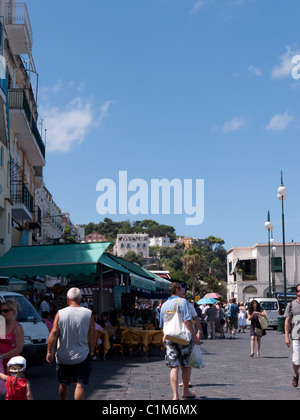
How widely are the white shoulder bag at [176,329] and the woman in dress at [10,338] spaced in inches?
85.4

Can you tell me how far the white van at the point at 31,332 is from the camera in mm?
13242

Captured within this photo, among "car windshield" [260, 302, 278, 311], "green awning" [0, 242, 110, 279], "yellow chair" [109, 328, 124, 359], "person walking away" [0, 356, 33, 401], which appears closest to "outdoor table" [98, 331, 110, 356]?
"yellow chair" [109, 328, 124, 359]

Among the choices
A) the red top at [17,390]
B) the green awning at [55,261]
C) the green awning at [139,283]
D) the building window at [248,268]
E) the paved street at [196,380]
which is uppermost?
the building window at [248,268]

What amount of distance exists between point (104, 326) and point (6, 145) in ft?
29.8

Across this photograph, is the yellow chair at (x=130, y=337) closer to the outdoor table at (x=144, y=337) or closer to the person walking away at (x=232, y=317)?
the outdoor table at (x=144, y=337)

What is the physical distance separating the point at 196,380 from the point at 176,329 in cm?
338

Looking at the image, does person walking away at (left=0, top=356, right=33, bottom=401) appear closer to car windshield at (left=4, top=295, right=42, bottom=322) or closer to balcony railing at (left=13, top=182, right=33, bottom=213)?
car windshield at (left=4, top=295, right=42, bottom=322)

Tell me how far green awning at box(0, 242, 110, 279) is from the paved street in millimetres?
2571

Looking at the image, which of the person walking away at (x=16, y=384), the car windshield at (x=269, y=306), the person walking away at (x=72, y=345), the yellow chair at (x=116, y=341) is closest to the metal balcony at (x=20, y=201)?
the yellow chair at (x=116, y=341)

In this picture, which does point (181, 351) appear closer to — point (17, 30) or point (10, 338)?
point (10, 338)

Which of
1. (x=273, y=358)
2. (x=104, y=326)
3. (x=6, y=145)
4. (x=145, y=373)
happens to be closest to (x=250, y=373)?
(x=145, y=373)

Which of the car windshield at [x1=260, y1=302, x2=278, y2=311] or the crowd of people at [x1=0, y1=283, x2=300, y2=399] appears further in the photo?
the car windshield at [x1=260, y1=302, x2=278, y2=311]

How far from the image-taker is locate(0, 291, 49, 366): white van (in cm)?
1324
